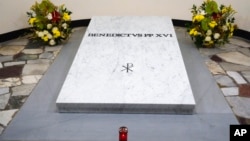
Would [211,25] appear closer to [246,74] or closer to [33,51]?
[246,74]

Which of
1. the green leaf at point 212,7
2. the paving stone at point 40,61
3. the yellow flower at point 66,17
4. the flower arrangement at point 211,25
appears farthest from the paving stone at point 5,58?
the green leaf at point 212,7

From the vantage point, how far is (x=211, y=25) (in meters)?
3.61

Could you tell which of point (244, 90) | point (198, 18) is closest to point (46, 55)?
point (198, 18)

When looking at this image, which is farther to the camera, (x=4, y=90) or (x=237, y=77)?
(x=237, y=77)

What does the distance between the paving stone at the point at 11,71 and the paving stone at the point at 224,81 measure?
2016mm

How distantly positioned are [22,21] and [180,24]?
2.35 m

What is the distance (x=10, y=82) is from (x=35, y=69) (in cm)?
35

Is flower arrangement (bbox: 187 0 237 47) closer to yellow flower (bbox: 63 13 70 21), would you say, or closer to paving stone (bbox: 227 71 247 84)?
paving stone (bbox: 227 71 247 84)

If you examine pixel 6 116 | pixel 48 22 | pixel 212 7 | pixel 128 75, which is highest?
pixel 212 7

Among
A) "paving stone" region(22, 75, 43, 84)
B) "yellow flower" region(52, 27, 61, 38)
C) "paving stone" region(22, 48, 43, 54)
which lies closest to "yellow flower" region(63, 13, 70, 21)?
"yellow flower" region(52, 27, 61, 38)

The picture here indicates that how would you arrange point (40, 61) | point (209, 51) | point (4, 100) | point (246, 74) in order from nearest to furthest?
1. point (4, 100)
2. point (246, 74)
3. point (40, 61)
4. point (209, 51)

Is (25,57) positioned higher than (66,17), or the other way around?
(66,17)

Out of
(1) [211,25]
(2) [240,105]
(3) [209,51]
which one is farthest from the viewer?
(3) [209,51]

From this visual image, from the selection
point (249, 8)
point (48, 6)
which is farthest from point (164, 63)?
point (249, 8)
